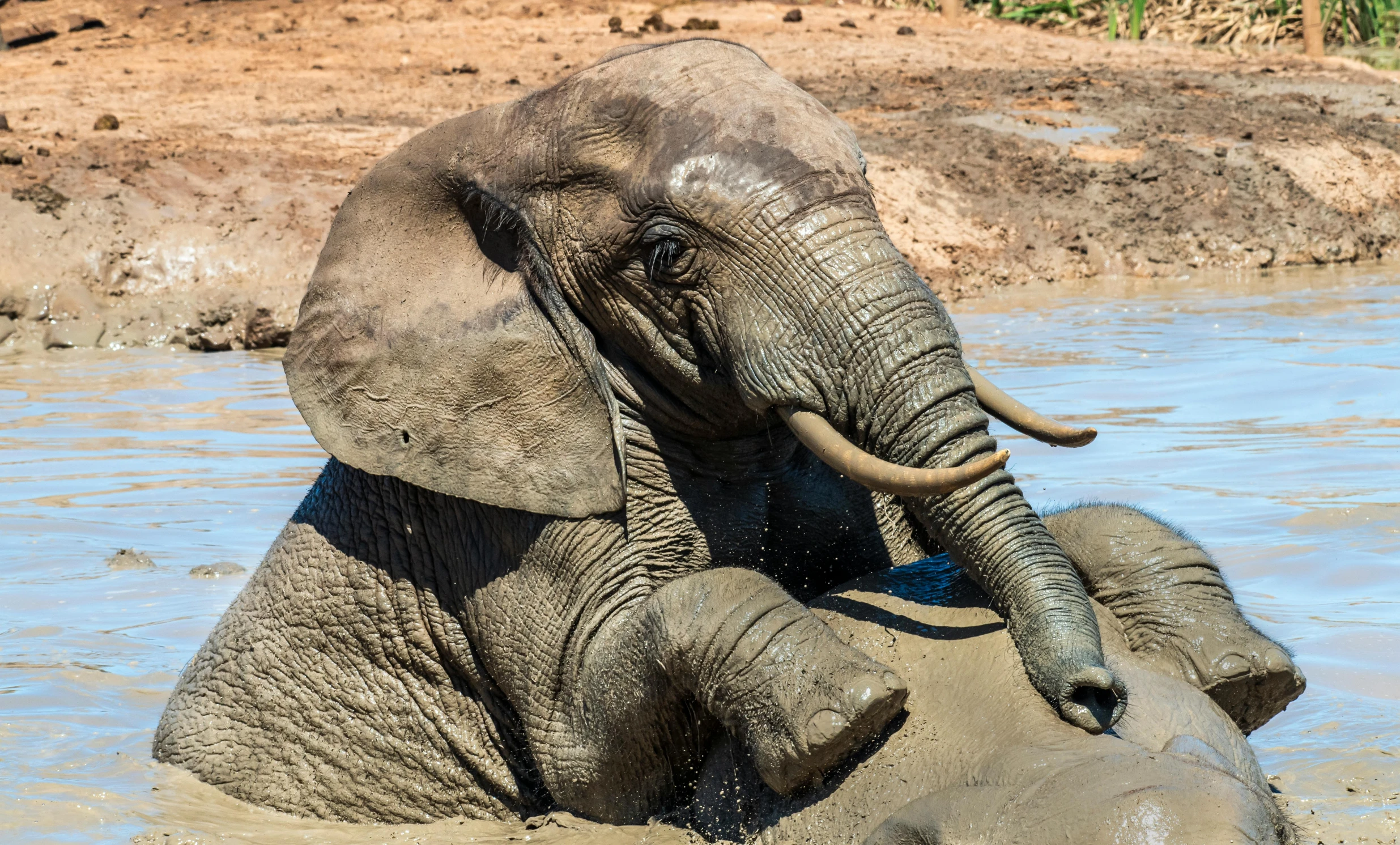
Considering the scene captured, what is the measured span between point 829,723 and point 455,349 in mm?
1288

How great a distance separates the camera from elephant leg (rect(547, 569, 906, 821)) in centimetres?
344

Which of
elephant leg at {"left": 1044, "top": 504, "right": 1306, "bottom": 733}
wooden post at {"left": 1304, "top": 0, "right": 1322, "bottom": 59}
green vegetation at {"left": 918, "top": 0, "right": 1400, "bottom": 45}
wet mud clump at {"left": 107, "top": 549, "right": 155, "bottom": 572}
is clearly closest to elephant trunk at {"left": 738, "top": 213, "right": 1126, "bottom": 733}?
elephant leg at {"left": 1044, "top": 504, "right": 1306, "bottom": 733}

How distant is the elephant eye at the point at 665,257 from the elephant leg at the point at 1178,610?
3.63 feet

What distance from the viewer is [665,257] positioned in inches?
144

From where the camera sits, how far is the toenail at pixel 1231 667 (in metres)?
3.85

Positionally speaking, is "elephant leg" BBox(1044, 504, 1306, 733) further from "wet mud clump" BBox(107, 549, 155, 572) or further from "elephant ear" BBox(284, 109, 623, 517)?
"wet mud clump" BBox(107, 549, 155, 572)

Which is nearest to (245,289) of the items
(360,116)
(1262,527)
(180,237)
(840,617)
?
(180,237)

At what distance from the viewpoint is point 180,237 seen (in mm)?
12773

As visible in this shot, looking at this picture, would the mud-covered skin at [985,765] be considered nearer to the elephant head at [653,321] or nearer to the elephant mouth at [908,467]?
the elephant head at [653,321]

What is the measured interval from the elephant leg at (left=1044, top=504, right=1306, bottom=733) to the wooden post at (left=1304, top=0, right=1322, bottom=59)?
19.2 m

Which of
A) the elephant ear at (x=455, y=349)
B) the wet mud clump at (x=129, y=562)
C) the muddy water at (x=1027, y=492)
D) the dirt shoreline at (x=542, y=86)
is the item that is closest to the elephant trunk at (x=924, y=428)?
the elephant ear at (x=455, y=349)

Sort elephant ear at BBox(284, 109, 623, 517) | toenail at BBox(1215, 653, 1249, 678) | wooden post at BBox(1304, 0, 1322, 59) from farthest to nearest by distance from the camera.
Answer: wooden post at BBox(1304, 0, 1322, 59) → elephant ear at BBox(284, 109, 623, 517) → toenail at BBox(1215, 653, 1249, 678)

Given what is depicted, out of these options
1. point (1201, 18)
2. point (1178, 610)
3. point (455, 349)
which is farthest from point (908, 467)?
point (1201, 18)

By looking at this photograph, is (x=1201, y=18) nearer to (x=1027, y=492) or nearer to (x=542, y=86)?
(x=542, y=86)
